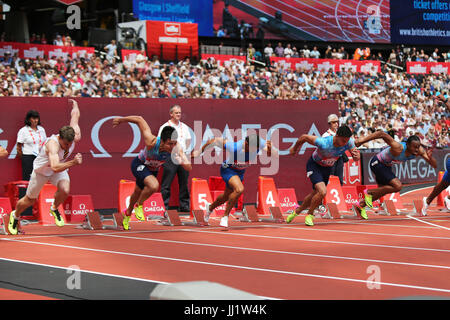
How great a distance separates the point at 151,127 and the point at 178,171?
4.36 ft

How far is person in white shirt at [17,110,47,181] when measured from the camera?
16.8 meters

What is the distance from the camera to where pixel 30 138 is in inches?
671

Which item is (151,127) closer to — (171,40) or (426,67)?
(171,40)

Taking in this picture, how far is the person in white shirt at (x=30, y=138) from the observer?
55.1 feet

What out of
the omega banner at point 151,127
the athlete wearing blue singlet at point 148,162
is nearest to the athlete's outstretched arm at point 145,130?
the athlete wearing blue singlet at point 148,162

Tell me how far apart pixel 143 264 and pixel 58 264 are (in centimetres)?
111

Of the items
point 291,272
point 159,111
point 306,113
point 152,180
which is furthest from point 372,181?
point 291,272

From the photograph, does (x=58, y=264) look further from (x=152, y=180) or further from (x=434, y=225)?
(x=434, y=225)

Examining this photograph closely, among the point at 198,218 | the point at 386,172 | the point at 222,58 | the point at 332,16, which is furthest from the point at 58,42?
the point at 332,16

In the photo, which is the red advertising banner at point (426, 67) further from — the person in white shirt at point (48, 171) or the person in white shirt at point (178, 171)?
the person in white shirt at point (48, 171)

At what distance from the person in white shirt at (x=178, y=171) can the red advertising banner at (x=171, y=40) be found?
1669 cm

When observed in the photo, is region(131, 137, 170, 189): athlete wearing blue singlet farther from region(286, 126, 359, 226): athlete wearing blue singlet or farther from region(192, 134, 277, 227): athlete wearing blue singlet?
region(286, 126, 359, 226): athlete wearing blue singlet

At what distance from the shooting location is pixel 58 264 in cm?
989

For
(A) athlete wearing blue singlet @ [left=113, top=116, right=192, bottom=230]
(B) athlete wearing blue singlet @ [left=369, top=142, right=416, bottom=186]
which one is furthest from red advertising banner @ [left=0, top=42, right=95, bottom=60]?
(B) athlete wearing blue singlet @ [left=369, top=142, right=416, bottom=186]
